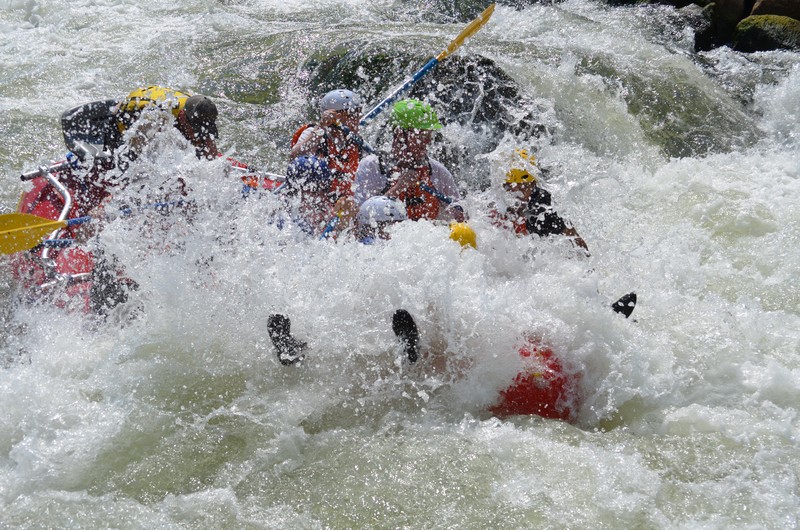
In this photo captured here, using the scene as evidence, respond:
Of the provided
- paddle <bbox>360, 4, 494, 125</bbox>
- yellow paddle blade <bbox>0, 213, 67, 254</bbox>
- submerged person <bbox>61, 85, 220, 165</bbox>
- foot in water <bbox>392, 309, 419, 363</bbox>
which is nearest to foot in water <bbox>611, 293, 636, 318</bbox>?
foot in water <bbox>392, 309, 419, 363</bbox>

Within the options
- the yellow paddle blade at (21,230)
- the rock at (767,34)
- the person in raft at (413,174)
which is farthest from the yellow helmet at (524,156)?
the rock at (767,34)

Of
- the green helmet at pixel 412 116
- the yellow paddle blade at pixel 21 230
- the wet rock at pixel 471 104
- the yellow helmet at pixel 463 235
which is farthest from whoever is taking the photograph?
the wet rock at pixel 471 104

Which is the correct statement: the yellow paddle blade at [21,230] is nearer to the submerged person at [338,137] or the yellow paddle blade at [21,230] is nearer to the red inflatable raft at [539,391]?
the submerged person at [338,137]

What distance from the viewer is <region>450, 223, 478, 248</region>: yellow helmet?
3768 mm

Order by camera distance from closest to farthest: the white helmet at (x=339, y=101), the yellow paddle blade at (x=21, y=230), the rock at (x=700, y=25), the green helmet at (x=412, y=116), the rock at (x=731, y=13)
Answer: the yellow paddle blade at (x=21, y=230), the green helmet at (x=412, y=116), the white helmet at (x=339, y=101), the rock at (x=700, y=25), the rock at (x=731, y=13)

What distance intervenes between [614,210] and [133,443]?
4198 millimetres

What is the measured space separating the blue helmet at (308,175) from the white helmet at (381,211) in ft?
2.51

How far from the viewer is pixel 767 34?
27.5 ft

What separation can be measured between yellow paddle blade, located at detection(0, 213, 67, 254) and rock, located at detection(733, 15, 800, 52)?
24.9 ft

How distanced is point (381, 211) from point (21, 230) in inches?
74.7

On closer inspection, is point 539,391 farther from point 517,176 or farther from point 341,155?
point 341,155

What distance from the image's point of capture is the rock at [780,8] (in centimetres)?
868

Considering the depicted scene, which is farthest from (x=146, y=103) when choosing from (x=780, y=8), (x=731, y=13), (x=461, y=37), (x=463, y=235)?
(x=780, y=8)

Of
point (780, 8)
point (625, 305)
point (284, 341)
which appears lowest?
point (284, 341)
